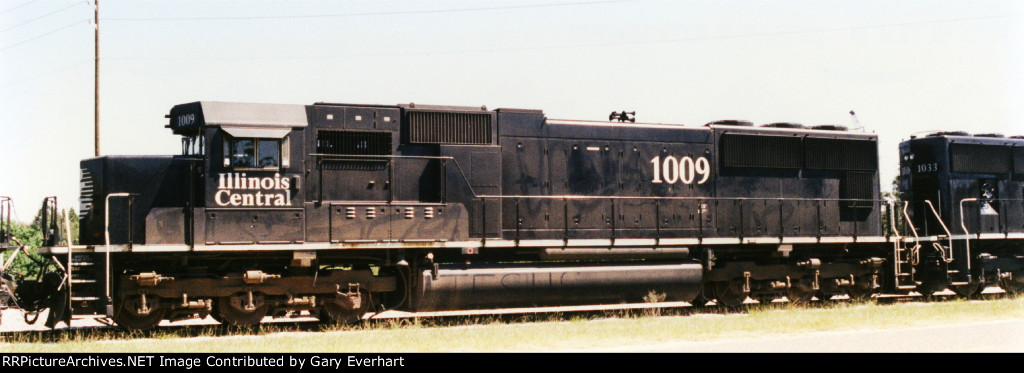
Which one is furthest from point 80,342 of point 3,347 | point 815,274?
point 815,274

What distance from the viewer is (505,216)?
50.9ft

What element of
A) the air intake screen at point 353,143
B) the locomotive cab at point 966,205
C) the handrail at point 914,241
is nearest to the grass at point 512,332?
the handrail at point 914,241

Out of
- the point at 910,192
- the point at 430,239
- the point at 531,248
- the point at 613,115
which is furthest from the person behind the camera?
the point at 910,192

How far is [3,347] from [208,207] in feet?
10.0

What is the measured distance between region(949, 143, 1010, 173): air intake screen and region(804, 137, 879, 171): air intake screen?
2024 millimetres

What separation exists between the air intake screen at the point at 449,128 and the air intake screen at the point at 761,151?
477cm

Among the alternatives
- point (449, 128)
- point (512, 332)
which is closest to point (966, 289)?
point (512, 332)

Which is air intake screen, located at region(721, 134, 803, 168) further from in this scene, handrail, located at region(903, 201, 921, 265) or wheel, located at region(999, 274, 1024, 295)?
wheel, located at region(999, 274, 1024, 295)

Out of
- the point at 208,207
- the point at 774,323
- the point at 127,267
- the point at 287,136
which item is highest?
the point at 287,136

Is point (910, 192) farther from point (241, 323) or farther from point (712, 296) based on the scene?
point (241, 323)

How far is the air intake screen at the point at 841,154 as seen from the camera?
1823 centimetres

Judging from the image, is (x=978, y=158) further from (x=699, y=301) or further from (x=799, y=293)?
(x=699, y=301)

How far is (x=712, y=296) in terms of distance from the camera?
57.2 feet

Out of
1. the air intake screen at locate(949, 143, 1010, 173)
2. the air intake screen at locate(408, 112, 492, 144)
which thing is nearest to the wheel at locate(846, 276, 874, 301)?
the air intake screen at locate(949, 143, 1010, 173)
